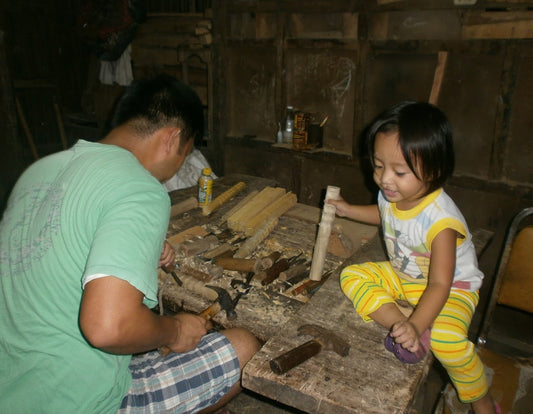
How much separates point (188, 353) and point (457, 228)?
1.47 metres

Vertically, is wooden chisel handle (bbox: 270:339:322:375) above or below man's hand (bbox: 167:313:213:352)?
above

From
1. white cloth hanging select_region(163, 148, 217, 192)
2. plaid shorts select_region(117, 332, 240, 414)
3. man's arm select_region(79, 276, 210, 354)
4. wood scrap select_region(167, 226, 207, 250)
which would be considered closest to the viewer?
man's arm select_region(79, 276, 210, 354)

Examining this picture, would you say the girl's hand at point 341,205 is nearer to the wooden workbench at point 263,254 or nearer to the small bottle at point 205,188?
the wooden workbench at point 263,254

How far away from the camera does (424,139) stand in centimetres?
181

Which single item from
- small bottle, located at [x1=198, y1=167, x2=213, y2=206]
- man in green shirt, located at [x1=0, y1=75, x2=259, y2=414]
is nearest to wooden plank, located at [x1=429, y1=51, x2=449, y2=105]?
small bottle, located at [x1=198, y1=167, x2=213, y2=206]

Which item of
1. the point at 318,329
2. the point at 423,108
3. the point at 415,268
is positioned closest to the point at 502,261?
the point at 415,268

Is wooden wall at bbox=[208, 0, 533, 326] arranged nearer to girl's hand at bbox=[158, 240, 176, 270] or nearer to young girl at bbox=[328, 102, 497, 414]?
young girl at bbox=[328, 102, 497, 414]

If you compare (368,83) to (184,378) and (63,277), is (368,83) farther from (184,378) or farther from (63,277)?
(63,277)

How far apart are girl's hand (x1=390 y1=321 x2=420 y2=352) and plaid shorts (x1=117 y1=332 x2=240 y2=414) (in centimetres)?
82

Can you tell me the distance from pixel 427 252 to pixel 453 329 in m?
0.39

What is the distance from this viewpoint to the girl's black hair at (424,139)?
1.82 m

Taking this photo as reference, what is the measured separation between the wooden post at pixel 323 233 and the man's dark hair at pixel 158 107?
91 cm

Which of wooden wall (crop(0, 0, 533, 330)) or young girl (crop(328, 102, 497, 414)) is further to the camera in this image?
wooden wall (crop(0, 0, 533, 330))

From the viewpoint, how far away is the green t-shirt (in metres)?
1.28
